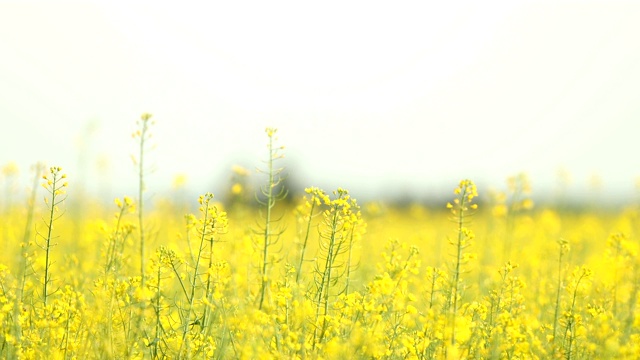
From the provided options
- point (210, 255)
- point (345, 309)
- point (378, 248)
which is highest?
point (210, 255)

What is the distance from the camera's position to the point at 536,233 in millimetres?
12070

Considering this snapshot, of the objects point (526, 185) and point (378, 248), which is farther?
point (378, 248)

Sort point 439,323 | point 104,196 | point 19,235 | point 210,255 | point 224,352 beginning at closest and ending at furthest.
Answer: point 439,323
point 224,352
point 210,255
point 19,235
point 104,196

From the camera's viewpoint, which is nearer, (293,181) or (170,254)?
(170,254)

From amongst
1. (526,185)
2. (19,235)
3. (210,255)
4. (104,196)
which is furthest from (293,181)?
(210,255)

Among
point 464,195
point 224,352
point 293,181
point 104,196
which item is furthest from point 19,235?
point 293,181

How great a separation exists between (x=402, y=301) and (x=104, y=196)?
938 cm

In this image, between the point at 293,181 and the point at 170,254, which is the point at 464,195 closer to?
the point at 170,254

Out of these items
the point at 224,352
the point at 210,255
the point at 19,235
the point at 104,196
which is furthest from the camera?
the point at 104,196

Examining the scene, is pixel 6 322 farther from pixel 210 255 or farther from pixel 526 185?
pixel 526 185

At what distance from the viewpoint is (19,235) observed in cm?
963

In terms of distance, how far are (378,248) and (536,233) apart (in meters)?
3.73

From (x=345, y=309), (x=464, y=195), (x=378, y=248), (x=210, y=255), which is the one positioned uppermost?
(x=464, y=195)

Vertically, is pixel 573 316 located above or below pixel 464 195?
below
